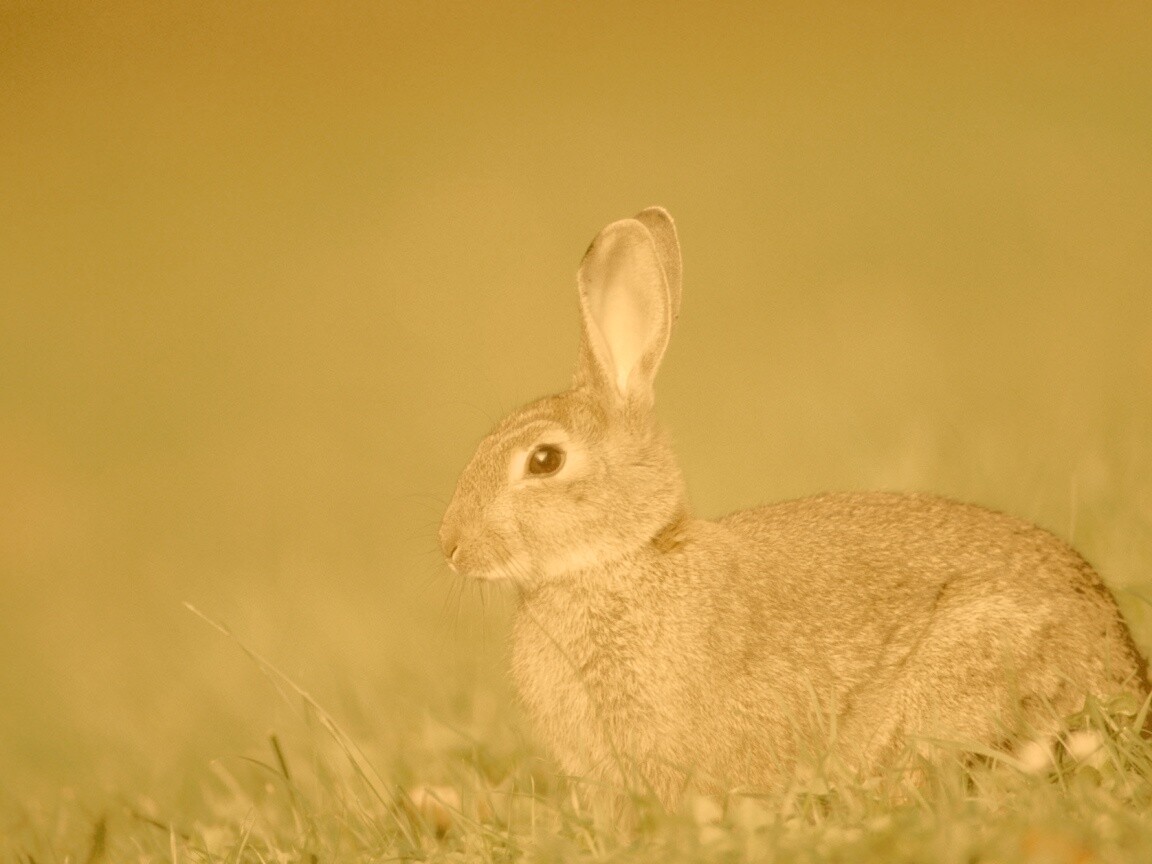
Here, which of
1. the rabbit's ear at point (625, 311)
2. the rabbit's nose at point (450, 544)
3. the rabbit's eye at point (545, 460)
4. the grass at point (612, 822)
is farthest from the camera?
the rabbit's ear at point (625, 311)

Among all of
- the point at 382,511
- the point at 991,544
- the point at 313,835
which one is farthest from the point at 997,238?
the point at 313,835

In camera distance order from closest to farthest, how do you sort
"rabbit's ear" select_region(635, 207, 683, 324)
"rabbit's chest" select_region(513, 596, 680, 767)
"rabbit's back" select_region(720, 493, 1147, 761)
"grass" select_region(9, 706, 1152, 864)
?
"grass" select_region(9, 706, 1152, 864), "rabbit's back" select_region(720, 493, 1147, 761), "rabbit's chest" select_region(513, 596, 680, 767), "rabbit's ear" select_region(635, 207, 683, 324)

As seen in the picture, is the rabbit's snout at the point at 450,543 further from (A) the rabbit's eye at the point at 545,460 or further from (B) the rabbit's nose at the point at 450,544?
(A) the rabbit's eye at the point at 545,460

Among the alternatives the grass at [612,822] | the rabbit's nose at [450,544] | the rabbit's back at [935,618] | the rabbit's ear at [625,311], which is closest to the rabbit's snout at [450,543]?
the rabbit's nose at [450,544]

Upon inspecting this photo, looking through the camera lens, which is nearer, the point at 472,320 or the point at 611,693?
the point at 611,693

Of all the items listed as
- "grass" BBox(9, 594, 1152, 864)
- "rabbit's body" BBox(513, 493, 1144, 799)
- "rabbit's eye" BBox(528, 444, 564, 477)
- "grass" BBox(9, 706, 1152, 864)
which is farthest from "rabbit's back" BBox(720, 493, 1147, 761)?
"rabbit's eye" BBox(528, 444, 564, 477)

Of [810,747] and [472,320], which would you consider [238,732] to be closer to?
[810,747]

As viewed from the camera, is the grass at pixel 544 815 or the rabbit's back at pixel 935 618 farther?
the rabbit's back at pixel 935 618

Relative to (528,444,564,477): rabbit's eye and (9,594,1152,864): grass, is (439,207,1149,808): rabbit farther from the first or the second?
(9,594,1152,864): grass
